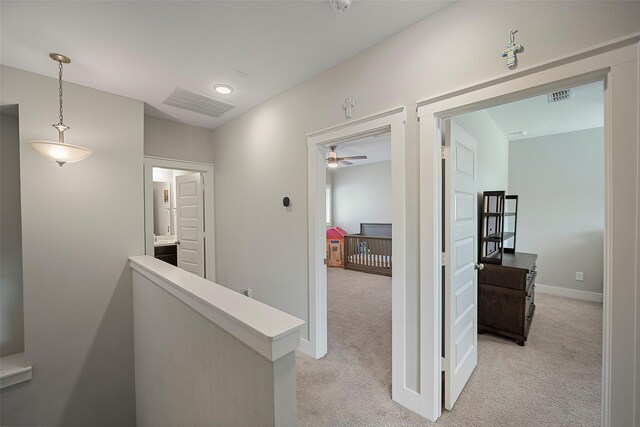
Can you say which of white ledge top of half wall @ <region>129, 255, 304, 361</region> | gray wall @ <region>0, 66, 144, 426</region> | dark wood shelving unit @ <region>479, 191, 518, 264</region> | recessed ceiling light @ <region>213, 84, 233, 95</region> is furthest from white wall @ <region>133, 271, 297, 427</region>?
dark wood shelving unit @ <region>479, 191, 518, 264</region>

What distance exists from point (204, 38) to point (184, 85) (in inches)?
33.6

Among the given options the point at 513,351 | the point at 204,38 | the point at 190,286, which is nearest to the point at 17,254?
the point at 190,286

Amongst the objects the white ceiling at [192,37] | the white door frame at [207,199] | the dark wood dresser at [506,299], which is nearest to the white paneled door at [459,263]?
the dark wood dresser at [506,299]

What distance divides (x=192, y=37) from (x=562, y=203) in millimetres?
5577

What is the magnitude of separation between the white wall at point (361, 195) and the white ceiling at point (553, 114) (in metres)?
3.46

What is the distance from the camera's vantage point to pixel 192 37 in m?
1.89

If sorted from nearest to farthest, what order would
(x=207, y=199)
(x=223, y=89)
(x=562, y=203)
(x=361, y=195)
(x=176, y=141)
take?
(x=223, y=89)
(x=176, y=141)
(x=207, y=199)
(x=562, y=203)
(x=361, y=195)

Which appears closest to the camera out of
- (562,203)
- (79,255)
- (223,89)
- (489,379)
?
(489,379)

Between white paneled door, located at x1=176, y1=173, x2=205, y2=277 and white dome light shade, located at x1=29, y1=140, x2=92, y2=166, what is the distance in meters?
1.81

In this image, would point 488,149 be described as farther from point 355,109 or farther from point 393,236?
point 393,236

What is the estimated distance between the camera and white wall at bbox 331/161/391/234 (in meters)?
7.25

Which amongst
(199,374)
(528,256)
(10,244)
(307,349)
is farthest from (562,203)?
(10,244)

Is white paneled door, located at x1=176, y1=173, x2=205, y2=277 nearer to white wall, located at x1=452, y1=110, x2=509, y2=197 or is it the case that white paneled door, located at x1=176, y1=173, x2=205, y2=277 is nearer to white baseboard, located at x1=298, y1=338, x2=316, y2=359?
white baseboard, located at x1=298, y1=338, x2=316, y2=359

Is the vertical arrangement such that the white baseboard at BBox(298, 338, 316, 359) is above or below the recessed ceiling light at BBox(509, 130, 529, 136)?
below
